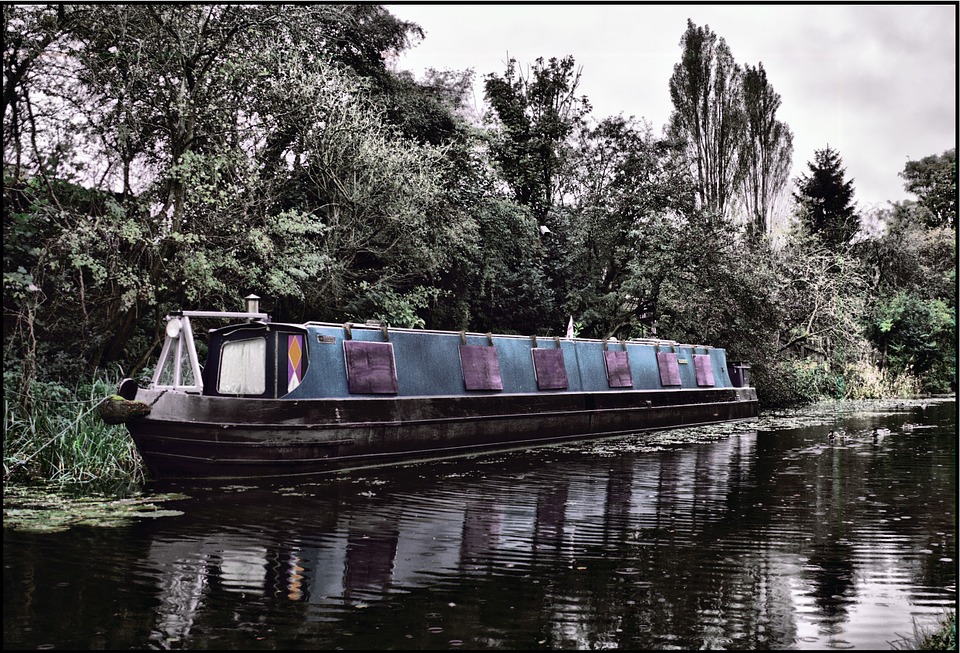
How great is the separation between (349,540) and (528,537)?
1292 millimetres

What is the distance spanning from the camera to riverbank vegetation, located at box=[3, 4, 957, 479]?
33.0 feet

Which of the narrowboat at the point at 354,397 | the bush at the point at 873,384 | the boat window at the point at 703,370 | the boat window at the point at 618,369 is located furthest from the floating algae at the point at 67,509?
the bush at the point at 873,384

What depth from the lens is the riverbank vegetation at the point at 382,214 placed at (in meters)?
10.0

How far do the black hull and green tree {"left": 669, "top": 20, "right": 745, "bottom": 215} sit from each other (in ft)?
50.8

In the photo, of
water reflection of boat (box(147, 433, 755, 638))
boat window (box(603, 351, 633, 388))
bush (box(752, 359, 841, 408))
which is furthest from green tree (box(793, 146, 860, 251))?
water reflection of boat (box(147, 433, 755, 638))

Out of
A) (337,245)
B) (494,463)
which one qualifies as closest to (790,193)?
(337,245)

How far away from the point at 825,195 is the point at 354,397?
26.0m

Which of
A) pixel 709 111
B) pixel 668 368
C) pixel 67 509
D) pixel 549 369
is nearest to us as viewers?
pixel 67 509

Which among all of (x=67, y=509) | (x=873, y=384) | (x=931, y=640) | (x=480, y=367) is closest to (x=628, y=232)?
(x=873, y=384)

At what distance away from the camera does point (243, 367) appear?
9.61m

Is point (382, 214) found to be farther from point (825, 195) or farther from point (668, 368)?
point (825, 195)

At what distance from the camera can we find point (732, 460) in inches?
435

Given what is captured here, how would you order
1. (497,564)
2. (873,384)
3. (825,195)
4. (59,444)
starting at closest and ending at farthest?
1. (497,564)
2. (59,444)
3. (873,384)
4. (825,195)

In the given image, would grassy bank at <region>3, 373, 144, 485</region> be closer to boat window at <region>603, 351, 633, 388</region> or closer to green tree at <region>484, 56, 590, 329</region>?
boat window at <region>603, 351, 633, 388</region>
